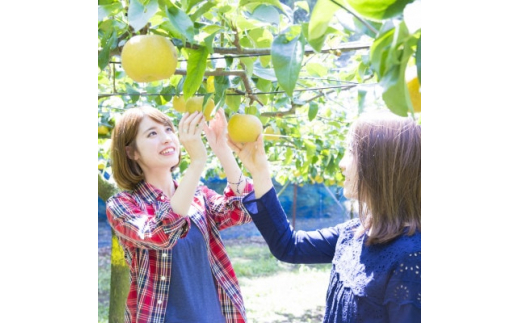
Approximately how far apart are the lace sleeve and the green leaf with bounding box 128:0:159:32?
564 mm

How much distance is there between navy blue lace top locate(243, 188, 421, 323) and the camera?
90cm

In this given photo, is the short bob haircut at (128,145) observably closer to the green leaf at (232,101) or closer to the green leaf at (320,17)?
the green leaf at (232,101)

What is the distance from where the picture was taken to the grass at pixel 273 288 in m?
4.45

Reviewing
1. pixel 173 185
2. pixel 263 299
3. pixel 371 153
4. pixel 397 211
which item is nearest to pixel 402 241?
pixel 397 211

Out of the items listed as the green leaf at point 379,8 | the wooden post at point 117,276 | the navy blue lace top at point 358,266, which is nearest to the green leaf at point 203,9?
the green leaf at point 379,8

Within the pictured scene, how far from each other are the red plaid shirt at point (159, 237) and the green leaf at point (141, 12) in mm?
643

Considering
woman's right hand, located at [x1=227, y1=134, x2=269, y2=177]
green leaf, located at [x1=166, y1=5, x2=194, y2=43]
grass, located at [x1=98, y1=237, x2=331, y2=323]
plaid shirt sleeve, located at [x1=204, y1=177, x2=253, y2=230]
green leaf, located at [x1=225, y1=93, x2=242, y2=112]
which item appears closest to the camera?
green leaf, located at [x1=166, y1=5, x2=194, y2=43]

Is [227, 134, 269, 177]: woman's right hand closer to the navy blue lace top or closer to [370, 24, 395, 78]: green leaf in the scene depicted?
the navy blue lace top

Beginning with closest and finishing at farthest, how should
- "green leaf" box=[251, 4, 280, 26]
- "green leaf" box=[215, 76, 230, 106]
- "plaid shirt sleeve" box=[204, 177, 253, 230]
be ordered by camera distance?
"green leaf" box=[251, 4, 280, 26], "green leaf" box=[215, 76, 230, 106], "plaid shirt sleeve" box=[204, 177, 253, 230]

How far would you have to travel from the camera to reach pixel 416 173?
3.26ft

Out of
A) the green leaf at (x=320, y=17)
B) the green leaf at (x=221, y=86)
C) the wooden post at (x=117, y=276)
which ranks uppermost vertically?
the green leaf at (x=221, y=86)

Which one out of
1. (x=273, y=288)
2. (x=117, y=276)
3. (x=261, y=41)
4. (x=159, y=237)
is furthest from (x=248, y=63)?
(x=273, y=288)

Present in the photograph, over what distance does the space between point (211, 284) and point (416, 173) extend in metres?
0.65

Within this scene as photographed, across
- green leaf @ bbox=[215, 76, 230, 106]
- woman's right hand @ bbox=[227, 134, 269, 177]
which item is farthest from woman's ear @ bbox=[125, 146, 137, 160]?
green leaf @ bbox=[215, 76, 230, 106]
